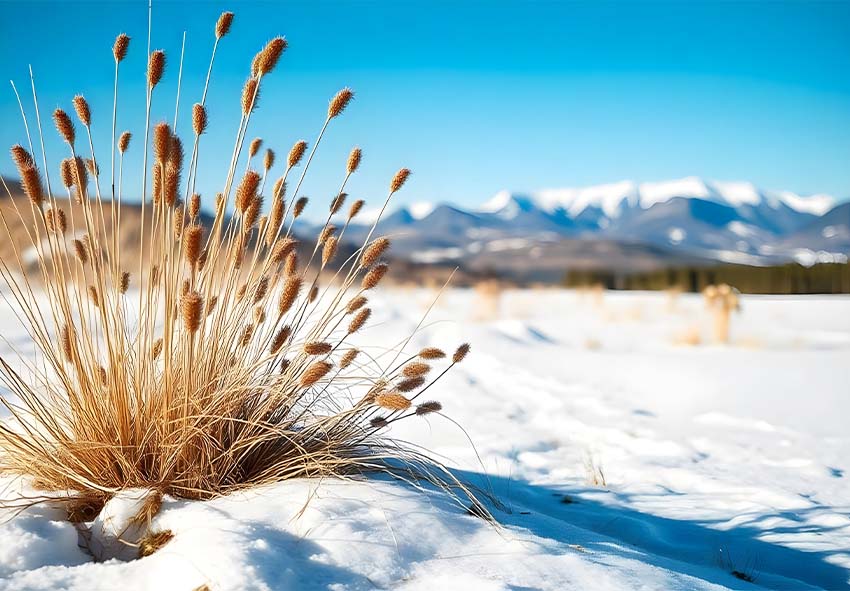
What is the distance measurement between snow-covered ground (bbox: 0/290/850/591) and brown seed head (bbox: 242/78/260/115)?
37.3 inches

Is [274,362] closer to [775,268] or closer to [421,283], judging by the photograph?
[421,283]

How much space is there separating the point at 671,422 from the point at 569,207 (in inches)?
7934

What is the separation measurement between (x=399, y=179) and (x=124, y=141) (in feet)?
2.47

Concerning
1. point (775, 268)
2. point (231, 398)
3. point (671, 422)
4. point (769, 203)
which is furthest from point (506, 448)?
point (769, 203)

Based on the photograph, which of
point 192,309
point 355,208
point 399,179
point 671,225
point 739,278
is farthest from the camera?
point 671,225

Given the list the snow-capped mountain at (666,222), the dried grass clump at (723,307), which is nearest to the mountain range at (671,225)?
the snow-capped mountain at (666,222)

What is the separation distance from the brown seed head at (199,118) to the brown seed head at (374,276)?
21.9 inches

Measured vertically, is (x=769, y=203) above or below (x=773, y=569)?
above

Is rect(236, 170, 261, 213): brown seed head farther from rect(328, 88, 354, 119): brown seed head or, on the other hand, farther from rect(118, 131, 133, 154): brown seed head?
rect(118, 131, 133, 154): brown seed head

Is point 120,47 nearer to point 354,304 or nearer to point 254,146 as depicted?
point 254,146

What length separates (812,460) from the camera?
2.96 metres

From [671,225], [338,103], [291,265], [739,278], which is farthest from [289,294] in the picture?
[671,225]

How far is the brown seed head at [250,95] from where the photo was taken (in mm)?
1603

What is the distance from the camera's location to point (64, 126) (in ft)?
5.22
